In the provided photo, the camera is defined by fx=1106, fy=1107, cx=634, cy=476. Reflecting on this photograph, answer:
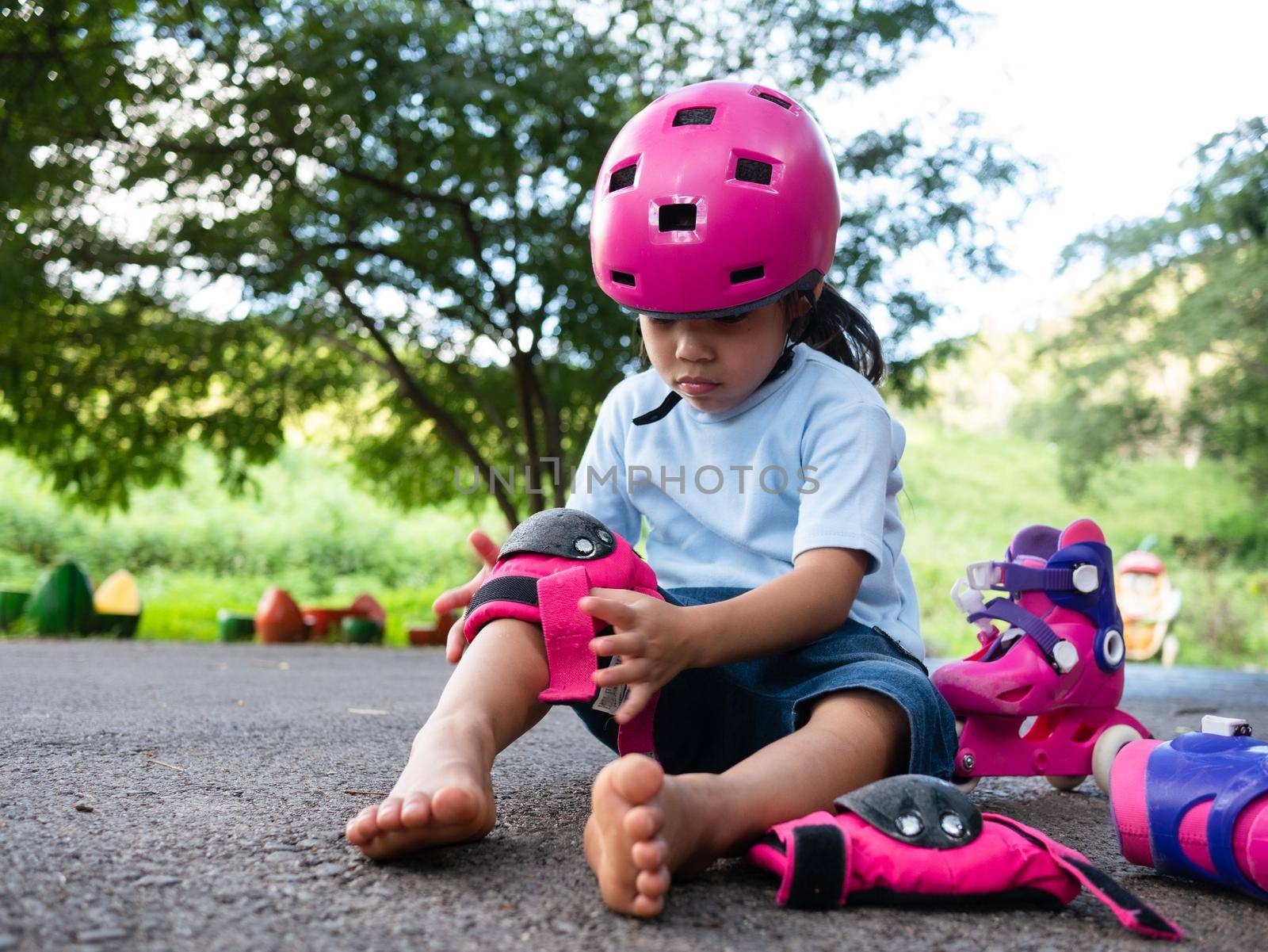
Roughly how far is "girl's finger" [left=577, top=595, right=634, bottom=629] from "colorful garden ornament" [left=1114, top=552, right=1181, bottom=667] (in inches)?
461

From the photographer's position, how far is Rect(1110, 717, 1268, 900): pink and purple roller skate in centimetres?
127

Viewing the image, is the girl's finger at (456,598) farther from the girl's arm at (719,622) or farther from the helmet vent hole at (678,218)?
the helmet vent hole at (678,218)

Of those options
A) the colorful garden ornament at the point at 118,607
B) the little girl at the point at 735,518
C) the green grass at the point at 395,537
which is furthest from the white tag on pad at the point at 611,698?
the green grass at the point at 395,537

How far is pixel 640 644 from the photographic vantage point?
48.8 inches

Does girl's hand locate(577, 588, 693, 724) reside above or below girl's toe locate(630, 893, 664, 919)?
above

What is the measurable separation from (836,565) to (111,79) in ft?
20.2

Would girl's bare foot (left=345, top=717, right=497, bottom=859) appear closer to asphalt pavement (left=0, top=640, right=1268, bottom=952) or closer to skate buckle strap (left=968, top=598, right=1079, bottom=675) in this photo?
asphalt pavement (left=0, top=640, right=1268, bottom=952)

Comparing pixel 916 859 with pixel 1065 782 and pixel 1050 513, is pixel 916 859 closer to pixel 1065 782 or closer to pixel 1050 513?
pixel 1065 782

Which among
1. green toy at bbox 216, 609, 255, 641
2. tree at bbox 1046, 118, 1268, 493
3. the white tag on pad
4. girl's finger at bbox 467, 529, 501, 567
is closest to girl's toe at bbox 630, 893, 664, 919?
the white tag on pad

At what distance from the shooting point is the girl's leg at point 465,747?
1171mm

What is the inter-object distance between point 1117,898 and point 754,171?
114cm

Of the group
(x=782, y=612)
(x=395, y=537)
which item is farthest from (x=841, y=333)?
(x=395, y=537)

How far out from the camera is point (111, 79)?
622cm

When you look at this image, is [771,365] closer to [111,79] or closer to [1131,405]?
[111,79]
